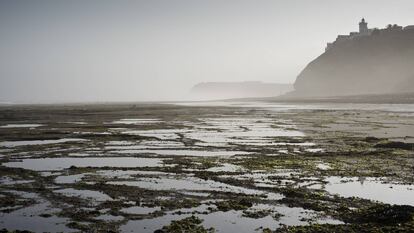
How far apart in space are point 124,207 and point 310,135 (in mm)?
26477

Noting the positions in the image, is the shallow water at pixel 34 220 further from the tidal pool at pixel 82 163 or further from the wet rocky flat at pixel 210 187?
the tidal pool at pixel 82 163

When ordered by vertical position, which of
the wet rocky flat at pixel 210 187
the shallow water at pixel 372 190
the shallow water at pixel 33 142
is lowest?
the shallow water at pixel 372 190

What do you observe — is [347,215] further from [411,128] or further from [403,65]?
[403,65]

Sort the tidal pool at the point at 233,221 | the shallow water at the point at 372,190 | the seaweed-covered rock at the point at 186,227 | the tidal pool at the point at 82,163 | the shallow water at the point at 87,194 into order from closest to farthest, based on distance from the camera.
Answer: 1. the seaweed-covered rock at the point at 186,227
2. the tidal pool at the point at 233,221
3. the shallow water at the point at 372,190
4. the shallow water at the point at 87,194
5. the tidal pool at the point at 82,163

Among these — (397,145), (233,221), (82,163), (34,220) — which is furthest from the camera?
(397,145)

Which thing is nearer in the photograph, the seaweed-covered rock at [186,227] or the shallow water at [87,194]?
the seaweed-covered rock at [186,227]

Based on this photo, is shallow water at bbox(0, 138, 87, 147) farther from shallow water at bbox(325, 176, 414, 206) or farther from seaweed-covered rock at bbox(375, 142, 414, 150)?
seaweed-covered rock at bbox(375, 142, 414, 150)

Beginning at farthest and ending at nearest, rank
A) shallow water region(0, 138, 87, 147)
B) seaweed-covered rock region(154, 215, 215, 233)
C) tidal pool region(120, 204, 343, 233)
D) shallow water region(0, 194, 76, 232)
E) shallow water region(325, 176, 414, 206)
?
1. shallow water region(0, 138, 87, 147)
2. shallow water region(325, 176, 414, 206)
3. shallow water region(0, 194, 76, 232)
4. tidal pool region(120, 204, 343, 233)
5. seaweed-covered rock region(154, 215, 215, 233)

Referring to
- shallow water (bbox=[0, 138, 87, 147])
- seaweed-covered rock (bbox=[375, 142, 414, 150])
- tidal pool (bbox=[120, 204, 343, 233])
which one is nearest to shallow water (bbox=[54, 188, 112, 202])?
tidal pool (bbox=[120, 204, 343, 233])

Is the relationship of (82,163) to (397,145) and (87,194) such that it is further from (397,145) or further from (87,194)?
(397,145)

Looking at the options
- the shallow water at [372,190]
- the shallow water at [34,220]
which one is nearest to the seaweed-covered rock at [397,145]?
the shallow water at [372,190]

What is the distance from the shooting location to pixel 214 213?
13.6 meters

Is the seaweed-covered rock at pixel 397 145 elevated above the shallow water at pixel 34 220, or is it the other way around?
the seaweed-covered rock at pixel 397 145

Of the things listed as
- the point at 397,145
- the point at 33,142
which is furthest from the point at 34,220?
the point at 397,145
